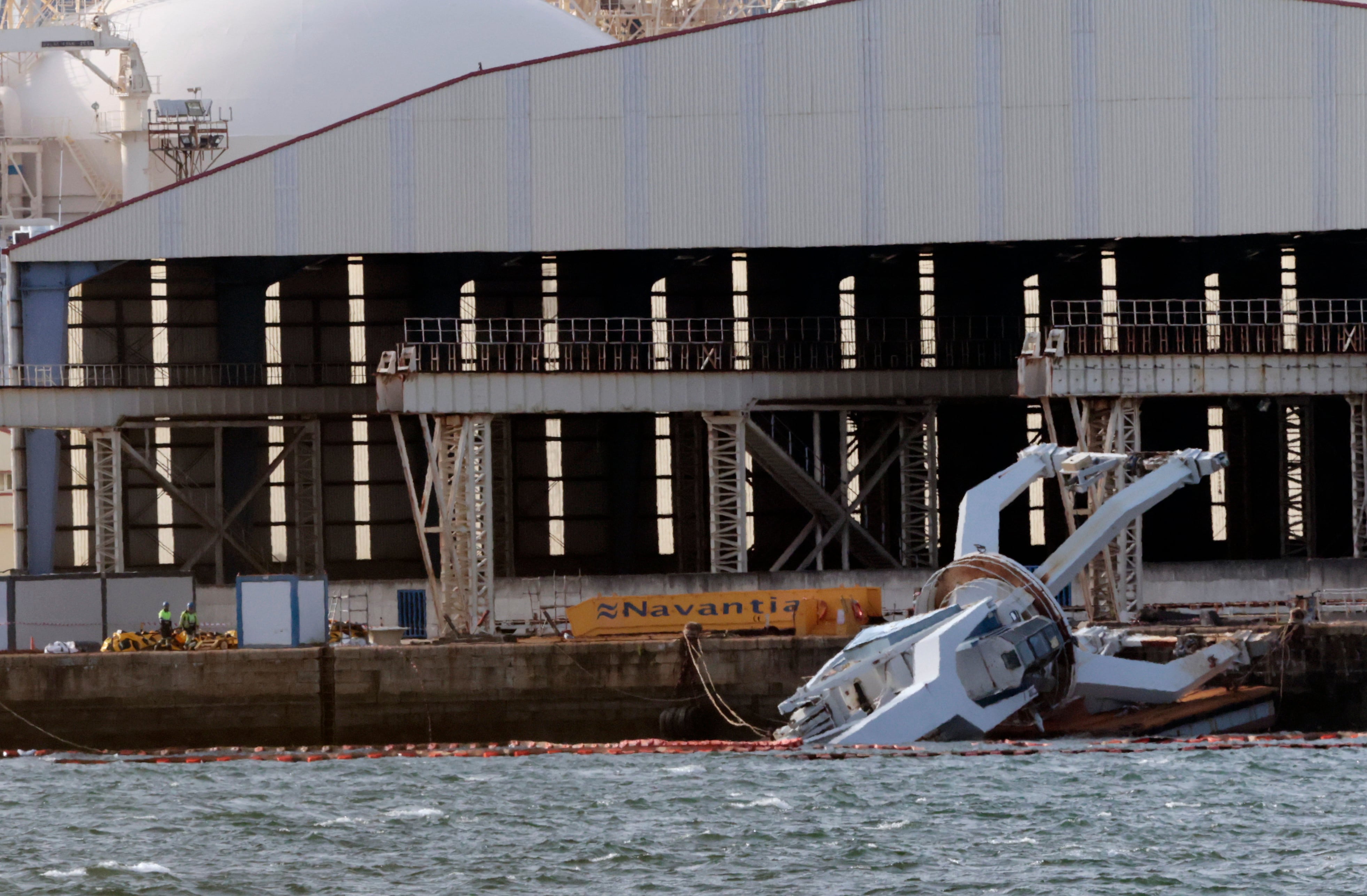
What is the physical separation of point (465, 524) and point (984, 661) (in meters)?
16.8

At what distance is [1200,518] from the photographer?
8506cm

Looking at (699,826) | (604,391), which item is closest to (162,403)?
(604,391)

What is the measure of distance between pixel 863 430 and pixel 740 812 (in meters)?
36.1

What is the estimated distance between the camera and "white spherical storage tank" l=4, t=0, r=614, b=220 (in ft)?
277

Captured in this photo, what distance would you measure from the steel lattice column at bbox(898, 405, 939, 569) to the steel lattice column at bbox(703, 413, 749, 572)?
7528mm

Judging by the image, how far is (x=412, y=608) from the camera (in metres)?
65.7

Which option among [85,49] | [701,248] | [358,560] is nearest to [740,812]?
[701,248]

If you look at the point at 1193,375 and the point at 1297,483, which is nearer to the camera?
the point at 1193,375

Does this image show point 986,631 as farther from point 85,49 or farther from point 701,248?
point 85,49

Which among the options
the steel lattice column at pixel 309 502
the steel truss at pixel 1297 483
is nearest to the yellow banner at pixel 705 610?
the steel lattice column at pixel 309 502

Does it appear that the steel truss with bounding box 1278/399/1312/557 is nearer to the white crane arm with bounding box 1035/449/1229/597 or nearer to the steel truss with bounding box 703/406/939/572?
the steel truss with bounding box 703/406/939/572

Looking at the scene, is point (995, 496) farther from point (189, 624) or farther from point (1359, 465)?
point (189, 624)

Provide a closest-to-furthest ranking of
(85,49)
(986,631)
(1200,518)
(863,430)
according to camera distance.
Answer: (986,631)
(863,430)
(1200,518)
(85,49)

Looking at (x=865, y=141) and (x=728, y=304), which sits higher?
(x=865, y=141)
